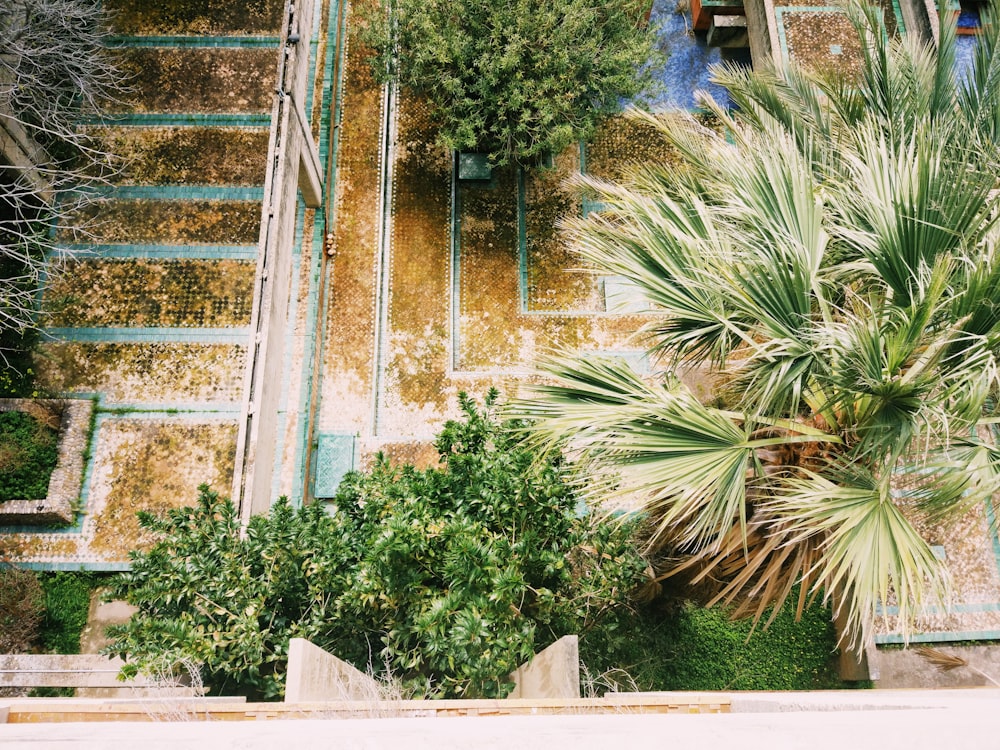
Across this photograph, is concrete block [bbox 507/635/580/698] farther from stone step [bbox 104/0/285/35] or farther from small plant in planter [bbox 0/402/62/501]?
stone step [bbox 104/0/285/35]

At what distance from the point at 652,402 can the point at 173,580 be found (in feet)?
9.22

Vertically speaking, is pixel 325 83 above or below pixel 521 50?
above

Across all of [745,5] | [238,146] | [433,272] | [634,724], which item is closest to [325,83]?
[238,146]

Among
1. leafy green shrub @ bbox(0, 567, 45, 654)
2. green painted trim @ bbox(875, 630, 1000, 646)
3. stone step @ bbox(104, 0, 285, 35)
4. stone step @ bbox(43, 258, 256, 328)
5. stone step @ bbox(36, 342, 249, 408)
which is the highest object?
stone step @ bbox(104, 0, 285, 35)

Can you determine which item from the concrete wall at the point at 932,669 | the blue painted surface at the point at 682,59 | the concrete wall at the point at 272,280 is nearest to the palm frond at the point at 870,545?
the concrete wall at the point at 932,669

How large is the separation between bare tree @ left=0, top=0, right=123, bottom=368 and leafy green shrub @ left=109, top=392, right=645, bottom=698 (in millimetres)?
3332

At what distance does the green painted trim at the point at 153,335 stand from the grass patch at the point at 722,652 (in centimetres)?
427

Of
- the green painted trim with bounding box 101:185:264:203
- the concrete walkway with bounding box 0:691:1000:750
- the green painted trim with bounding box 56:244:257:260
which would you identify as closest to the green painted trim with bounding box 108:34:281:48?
the green painted trim with bounding box 101:185:264:203

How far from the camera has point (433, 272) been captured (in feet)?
22.6

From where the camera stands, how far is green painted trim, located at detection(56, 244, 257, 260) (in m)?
6.85

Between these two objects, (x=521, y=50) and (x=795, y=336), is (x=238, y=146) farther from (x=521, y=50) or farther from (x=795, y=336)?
(x=795, y=336)

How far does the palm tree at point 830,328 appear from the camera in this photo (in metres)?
3.02

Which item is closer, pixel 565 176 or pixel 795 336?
pixel 795 336

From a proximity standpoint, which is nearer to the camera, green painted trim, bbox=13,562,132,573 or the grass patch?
the grass patch
